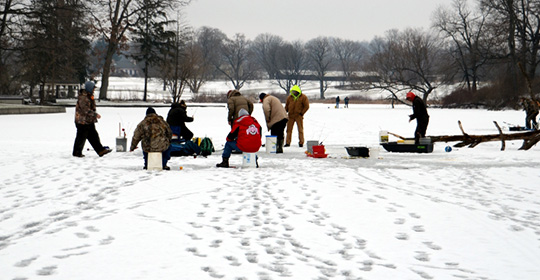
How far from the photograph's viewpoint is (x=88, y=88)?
539 inches

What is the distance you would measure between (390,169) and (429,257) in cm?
666

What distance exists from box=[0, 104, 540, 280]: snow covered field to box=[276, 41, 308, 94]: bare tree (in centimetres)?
12158

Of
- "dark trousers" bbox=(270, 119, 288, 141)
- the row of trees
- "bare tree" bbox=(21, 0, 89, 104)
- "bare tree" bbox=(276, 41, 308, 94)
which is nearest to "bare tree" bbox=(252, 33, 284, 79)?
"bare tree" bbox=(276, 41, 308, 94)

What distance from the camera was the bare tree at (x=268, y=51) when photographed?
142250 millimetres

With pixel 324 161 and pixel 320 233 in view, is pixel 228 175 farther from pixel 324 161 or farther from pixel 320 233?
pixel 320 233

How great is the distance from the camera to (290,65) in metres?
136

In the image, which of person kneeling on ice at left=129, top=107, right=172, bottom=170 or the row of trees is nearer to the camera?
person kneeling on ice at left=129, top=107, right=172, bottom=170

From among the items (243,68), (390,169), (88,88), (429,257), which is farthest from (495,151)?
(243,68)

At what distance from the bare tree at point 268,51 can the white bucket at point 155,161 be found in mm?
126693

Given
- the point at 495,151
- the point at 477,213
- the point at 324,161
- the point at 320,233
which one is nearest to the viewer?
the point at 320,233

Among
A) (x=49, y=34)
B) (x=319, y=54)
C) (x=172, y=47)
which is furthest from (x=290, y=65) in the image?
(x=49, y=34)

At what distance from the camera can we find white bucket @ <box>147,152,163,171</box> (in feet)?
37.4

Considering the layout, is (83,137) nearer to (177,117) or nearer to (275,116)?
(177,117)

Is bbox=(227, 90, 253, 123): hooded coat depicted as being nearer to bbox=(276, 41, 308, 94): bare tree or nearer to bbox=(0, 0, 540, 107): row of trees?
bbox=(0, 0, 540, 107): row of trees
